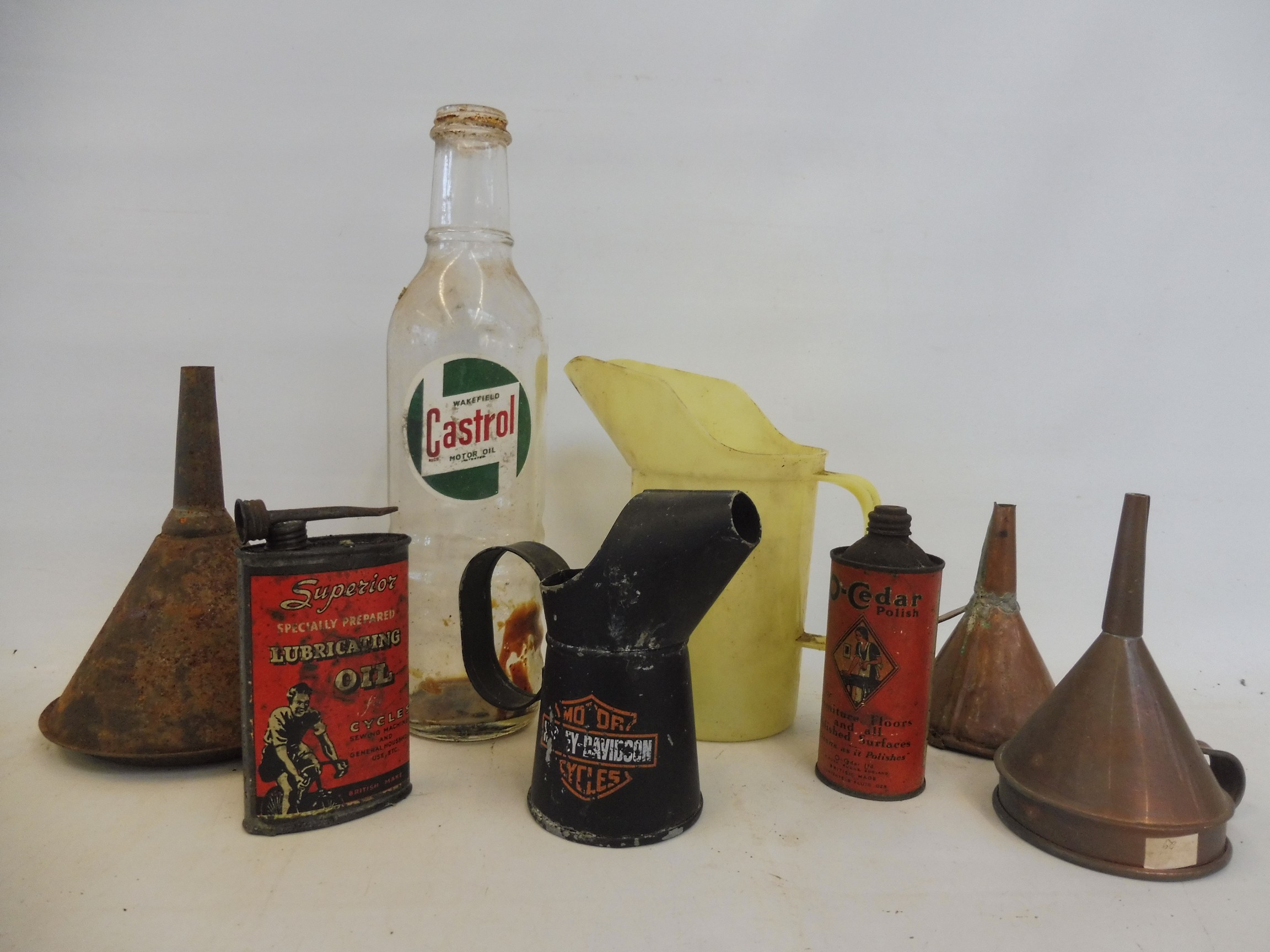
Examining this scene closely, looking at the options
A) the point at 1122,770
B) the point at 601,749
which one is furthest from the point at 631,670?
the point at 1122,770

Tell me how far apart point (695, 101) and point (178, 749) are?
1089mm

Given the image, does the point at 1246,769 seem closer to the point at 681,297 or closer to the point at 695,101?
the point at 681,297

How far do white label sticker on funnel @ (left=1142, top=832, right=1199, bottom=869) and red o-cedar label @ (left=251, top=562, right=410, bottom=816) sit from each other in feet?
2.21

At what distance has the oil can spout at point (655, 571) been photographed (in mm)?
755

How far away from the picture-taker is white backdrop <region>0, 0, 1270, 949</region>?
1281 millimetres

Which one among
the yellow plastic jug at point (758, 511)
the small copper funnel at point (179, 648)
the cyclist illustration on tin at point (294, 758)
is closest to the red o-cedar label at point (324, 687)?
the cyclist illustration on tin at point (294, 758)

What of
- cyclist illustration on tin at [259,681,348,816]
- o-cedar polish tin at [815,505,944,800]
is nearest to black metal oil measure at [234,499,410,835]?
cyclist illustration on tin at [259,681,348,816]

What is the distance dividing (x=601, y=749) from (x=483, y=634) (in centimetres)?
18

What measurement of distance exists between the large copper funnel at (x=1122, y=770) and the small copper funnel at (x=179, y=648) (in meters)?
0.78

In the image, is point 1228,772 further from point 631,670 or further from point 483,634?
point 483,634

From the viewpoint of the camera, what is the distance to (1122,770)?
764 millimetres

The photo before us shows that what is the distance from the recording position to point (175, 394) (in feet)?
4.33

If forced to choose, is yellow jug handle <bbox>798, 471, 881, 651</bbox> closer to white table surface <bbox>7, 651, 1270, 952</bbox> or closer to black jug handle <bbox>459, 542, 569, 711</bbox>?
white table surface <bbox>7, 651, 1270, 952</bbox>

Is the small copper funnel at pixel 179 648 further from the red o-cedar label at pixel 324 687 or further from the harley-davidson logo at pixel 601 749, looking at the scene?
the harley-davidson logo at pixel 601 749
